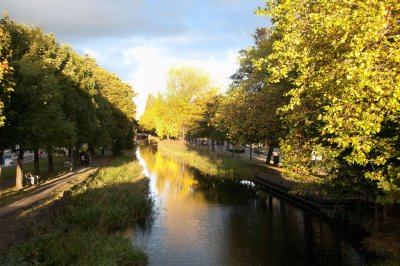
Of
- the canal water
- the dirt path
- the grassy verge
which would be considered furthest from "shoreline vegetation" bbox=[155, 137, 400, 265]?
the dirt path

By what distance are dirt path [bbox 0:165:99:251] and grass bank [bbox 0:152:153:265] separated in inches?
20.4

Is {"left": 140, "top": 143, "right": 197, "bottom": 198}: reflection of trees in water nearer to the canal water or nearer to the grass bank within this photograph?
the canal water

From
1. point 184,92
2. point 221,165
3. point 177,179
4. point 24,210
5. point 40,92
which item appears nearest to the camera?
point 24,210

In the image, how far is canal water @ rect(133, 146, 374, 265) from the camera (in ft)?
57.8

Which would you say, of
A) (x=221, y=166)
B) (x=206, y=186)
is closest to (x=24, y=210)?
(x=206, y=186)

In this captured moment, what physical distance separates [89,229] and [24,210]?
3257 mm

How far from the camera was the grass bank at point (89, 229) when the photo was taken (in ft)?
48.0

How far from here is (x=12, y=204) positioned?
20578 millimetres

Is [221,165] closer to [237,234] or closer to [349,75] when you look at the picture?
[237,234]

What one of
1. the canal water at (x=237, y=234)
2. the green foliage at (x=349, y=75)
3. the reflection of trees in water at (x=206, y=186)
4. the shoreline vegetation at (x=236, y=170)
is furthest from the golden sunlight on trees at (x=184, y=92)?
the green foliage at (x=349, y=75)

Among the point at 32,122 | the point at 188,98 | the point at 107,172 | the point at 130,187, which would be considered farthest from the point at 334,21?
the point at 188,98

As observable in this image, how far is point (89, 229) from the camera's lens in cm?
1923

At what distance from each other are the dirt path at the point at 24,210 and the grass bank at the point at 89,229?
518 mm

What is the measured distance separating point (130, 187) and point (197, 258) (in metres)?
13.2
